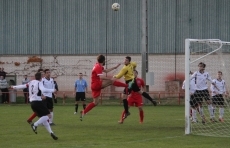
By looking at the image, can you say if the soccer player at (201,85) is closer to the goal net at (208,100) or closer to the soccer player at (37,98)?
the goal net at (208,100)

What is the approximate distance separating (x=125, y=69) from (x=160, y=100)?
20431 mm

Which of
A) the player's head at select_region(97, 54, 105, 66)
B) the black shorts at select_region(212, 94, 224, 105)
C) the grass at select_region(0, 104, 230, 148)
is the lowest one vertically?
the grass at select_region(0, 104, 230, 148)

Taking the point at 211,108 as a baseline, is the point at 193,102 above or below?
above

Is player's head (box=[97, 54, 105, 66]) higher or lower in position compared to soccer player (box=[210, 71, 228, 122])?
higher

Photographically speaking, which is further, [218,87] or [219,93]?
[218,87]

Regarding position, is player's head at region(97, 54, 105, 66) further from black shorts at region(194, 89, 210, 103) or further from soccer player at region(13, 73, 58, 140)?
soccer player at region(13, 73, 58, 140)

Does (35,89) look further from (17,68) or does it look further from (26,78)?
(17,68)

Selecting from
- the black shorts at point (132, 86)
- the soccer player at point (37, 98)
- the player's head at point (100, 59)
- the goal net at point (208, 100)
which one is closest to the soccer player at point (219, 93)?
the goal net at point (208, 100)

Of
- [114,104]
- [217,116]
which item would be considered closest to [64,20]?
[114,104]

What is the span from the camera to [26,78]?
1757 inches

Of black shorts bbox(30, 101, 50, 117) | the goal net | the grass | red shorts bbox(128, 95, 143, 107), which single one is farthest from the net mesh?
black shorts bbox(30, 101, 50, 117)

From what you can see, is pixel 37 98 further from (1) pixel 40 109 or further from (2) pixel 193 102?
(2) pixel 193 102

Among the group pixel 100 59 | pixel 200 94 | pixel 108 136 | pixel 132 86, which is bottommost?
pixel 108 136

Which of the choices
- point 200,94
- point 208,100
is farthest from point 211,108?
point 200,94
